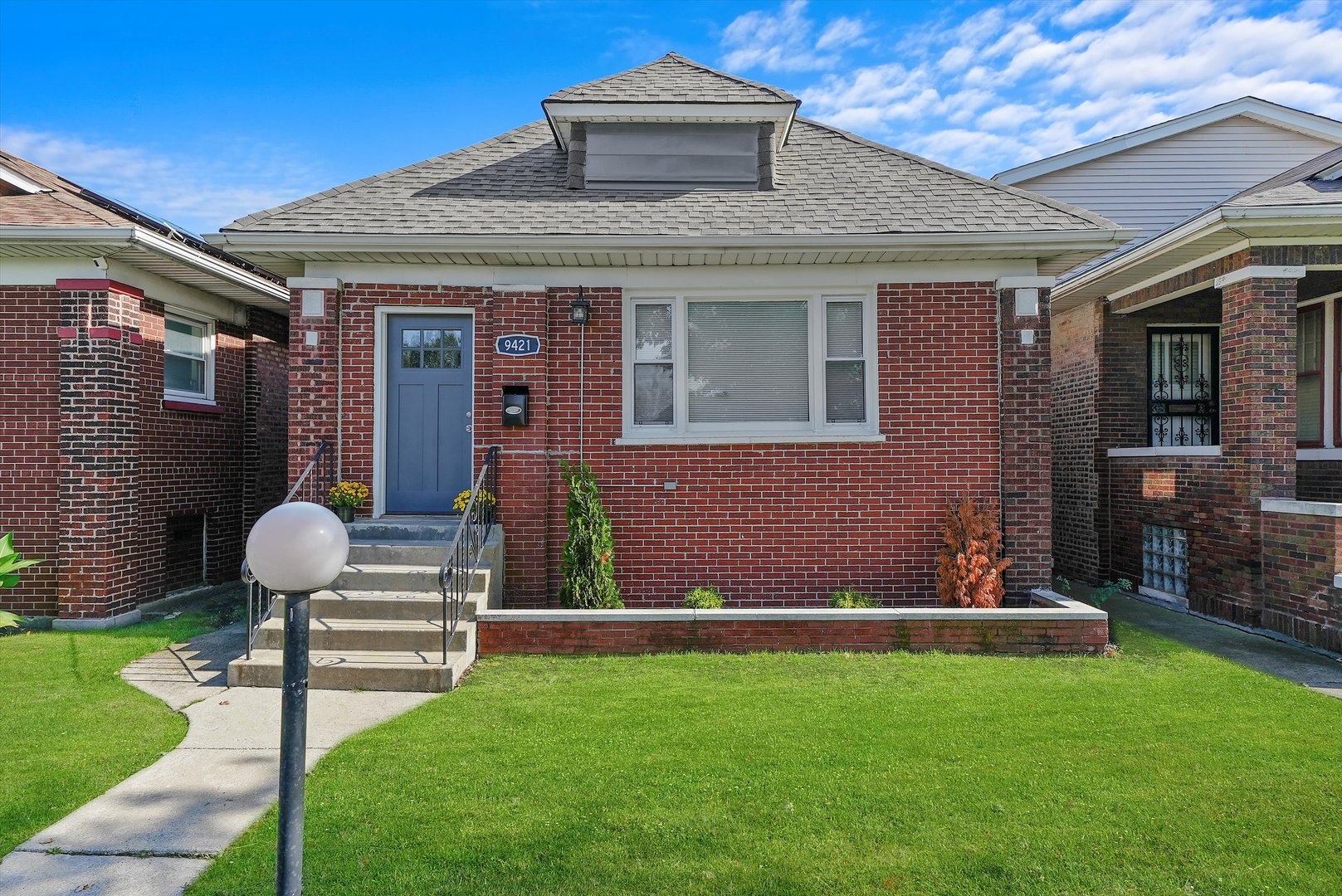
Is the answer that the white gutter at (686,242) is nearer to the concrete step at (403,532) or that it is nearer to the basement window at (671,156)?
the basement window at (671,156)

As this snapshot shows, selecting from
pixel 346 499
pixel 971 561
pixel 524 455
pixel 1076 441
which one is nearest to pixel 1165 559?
pixel 1076 441

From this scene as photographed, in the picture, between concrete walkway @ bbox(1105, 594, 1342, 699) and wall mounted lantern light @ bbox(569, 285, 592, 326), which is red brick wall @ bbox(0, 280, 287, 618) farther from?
concrete walkway @ bbox(1105, 594, 1342, 699)

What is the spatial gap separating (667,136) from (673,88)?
2.44 feet

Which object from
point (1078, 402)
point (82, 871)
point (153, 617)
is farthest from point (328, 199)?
point (1078, 402)

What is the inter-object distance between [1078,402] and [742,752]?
8292 millimetres

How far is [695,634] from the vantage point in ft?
20.6

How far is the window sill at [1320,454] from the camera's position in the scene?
8.23m

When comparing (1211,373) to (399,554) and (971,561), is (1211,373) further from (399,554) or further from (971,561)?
(399,554)

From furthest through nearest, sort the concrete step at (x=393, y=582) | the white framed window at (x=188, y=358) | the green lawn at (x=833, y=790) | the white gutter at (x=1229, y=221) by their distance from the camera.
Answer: the white framed window at (x=188, y=358) < the white gutter at (x=1229, y=221) < the concrete step at (x=393, y=582) < the green lawn at (x=833, y=790)

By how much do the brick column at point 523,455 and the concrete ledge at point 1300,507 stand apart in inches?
267

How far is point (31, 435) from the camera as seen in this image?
7.51 meters

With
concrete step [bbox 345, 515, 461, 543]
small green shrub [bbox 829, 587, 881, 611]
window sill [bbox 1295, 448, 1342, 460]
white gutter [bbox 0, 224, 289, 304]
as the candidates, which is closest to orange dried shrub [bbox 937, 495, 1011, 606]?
small green shrub [bbox 829, 587, 881, 611]

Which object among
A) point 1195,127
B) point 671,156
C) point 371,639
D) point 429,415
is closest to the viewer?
point 371,639

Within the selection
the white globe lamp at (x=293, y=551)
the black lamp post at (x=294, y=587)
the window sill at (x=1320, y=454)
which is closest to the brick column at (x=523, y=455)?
the black lamp post at (x=294, y=587)
